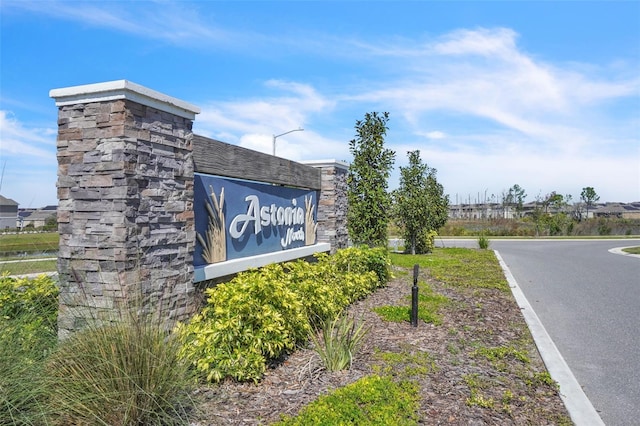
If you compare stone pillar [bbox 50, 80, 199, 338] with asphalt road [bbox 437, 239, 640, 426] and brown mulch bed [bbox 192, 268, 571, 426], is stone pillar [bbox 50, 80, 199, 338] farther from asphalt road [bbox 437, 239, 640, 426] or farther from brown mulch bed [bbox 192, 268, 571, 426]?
asphalt road [bbox 437, 239, 640, 426]

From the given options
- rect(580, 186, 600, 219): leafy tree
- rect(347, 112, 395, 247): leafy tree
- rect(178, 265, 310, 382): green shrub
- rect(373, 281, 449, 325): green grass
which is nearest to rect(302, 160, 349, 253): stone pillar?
rect(347, 112, 395, 247): leafy tree

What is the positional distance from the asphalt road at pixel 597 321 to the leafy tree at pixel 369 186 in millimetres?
3833

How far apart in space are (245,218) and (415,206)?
11927mm

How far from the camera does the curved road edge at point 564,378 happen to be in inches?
158

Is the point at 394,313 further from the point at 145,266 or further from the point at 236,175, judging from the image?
the point at 145,266

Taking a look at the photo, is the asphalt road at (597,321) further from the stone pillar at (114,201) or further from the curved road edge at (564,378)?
the stone pillar at (114,201)

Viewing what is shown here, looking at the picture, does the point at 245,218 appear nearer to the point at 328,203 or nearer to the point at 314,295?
the point at 314,295

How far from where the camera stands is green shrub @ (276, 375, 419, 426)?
139 inches

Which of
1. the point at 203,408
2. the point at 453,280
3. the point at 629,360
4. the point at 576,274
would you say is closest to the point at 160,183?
the point at 203,408

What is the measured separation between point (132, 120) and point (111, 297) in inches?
71.1

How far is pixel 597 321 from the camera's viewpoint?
303 inches

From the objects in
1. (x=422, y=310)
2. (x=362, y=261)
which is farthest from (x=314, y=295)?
(x=362, y=261)

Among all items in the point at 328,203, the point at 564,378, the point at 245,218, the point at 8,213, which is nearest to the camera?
the point at 8,213

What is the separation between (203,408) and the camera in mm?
3721
